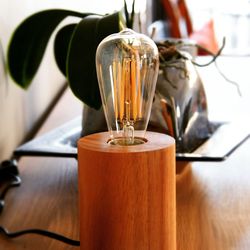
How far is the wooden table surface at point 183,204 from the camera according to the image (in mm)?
580

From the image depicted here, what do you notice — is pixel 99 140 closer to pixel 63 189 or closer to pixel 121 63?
pixel 121 63

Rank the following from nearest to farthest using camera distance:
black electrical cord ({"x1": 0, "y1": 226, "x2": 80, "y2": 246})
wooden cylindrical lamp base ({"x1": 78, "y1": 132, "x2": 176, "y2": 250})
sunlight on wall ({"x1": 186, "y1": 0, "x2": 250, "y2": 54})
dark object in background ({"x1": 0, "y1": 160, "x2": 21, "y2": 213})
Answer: wooden cylindrical lamp base ({"x1": 78, "y1": 132, "x2": 176, "y2": 250})
black electrical cord ({"x1": 0, "y1": 226, "x2": 80, "y2": 246})
dark object in background ({"x1": 0, "y1": 160, "x2": 21, "y2": 213})
sunlight on wall ({"x1": 186, "y1": 0, "x2": 250, "y2": 54})

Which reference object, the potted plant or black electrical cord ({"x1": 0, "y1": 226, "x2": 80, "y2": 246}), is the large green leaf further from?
black electrical cord ({"x1": 0, "y1": 226, "x2": 80, "y2": 246})

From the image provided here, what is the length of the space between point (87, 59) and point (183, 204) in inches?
8.7

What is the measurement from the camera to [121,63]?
50cm

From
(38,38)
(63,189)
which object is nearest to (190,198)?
(63,189)

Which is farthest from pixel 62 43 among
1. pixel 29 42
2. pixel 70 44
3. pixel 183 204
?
pixel 183 204

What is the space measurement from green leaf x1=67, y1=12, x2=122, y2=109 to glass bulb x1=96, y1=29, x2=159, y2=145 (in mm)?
149

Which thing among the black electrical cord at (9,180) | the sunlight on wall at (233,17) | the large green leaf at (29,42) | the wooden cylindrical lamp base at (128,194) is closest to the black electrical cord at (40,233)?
the black electrical cord at (9,180)

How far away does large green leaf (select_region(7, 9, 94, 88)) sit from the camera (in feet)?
2.64

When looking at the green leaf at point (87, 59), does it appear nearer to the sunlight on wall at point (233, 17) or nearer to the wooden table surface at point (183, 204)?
the wooden table surface at point (183, 204)

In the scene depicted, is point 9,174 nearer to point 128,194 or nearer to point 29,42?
point 29,42

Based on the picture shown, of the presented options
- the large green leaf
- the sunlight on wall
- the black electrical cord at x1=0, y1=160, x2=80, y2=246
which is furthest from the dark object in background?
the sunlight on wall

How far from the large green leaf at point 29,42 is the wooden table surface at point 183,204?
5.9 inches
